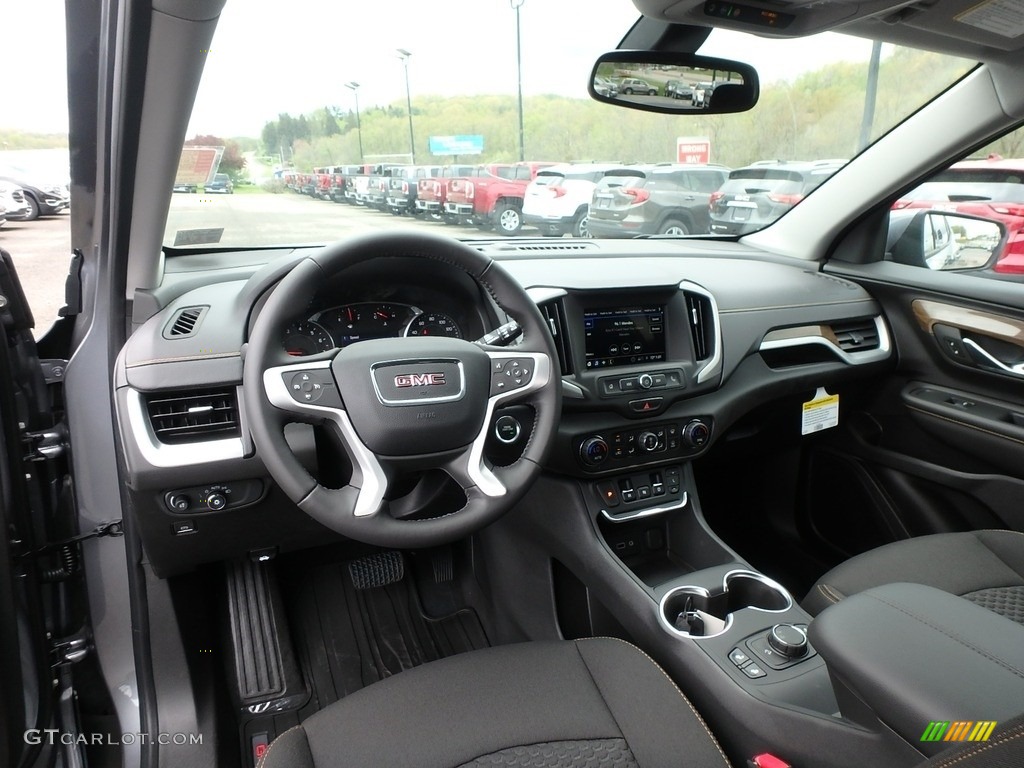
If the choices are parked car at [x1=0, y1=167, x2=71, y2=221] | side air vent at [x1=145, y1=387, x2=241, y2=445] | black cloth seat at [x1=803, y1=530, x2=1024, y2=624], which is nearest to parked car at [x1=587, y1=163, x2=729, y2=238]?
black cloth seat at [x1=803, y1=530, x2=1024, y2=624]

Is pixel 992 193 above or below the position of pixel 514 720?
above

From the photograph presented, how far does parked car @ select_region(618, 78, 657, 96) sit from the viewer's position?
1.81 m

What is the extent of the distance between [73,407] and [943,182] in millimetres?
2739

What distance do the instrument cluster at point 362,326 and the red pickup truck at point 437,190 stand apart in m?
0.72

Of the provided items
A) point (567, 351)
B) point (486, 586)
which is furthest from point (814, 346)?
point (486, 586)

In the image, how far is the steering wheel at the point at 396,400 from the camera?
1.33 m

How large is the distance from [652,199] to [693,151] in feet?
0.83

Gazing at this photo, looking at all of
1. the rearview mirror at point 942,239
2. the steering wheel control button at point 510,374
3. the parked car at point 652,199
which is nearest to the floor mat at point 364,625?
the steering wheel control button at point 510,374

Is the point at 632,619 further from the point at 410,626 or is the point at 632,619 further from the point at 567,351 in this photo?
the point at 410,626

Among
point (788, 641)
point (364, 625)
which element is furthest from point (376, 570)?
point (788, 641)

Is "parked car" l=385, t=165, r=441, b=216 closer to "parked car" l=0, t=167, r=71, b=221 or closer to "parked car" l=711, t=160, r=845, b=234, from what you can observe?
"parked car" l=0, t=167, r=71, b=221

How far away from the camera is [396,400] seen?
1379 mm

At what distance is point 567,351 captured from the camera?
1.93m

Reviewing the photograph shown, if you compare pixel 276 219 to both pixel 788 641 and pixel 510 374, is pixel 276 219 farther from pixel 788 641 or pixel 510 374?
pixel 788 641
